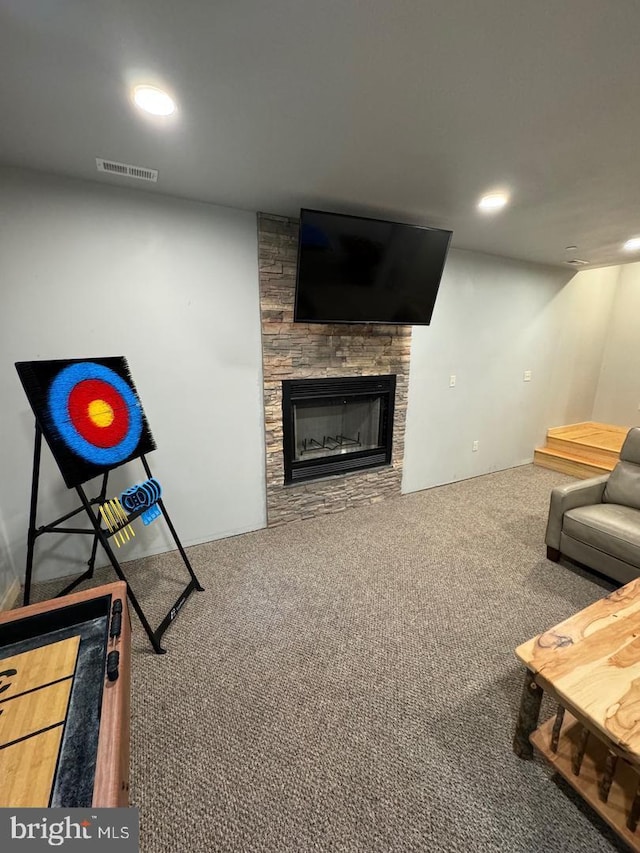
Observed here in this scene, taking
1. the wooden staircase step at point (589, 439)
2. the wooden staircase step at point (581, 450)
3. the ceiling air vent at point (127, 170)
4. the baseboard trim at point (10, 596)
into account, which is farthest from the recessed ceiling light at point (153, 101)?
the wooden staircase step at point (589, 439)

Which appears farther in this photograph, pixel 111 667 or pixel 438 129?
pixel 438 129

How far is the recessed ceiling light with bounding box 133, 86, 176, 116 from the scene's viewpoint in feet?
3.98

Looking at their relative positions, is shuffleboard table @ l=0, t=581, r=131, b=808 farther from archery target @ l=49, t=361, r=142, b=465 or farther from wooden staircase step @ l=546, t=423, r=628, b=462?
wooden staircase step @ l=546, t=423, r=628, b=462

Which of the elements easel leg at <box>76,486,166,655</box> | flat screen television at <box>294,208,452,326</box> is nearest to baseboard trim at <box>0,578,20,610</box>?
easel leg at <box>76,486,166,655</box>

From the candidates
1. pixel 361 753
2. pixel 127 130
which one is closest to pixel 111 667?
pixel 361 753

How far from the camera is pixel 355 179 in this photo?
188 cm

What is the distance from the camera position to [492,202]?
2.13 metres

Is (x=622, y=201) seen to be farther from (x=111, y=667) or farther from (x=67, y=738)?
(x=67, y=738)

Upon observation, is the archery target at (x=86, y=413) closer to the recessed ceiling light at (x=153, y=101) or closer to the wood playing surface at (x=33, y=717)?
the wood playing surface at (x=33, y=717)

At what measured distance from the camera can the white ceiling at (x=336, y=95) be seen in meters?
0.94

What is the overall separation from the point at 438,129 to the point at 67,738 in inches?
97.5

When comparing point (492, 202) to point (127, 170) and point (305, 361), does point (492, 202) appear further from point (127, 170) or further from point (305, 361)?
point (127, 170)

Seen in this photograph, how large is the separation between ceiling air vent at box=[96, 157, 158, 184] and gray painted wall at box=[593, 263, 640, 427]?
223 inches

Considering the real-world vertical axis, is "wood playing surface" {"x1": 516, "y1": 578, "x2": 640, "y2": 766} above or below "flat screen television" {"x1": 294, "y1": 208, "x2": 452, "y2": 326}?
below
